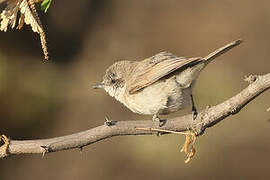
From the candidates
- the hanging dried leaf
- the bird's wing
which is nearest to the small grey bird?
the bird's wing

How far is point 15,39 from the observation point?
35.6ft

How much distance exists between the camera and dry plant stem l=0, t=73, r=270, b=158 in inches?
140

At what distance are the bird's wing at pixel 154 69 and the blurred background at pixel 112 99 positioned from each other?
159 inches

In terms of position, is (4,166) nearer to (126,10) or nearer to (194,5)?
(126,10)

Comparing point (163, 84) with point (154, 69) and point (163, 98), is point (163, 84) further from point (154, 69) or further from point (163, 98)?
point (154, 69)

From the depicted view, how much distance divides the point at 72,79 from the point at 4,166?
218 centimetres

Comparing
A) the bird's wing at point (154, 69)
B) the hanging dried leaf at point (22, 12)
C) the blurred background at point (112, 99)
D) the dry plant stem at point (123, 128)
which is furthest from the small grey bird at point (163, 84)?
the blurred background at point (112, 99)

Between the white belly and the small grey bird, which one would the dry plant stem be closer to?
the small grey bird

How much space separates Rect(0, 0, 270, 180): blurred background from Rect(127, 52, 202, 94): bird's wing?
4.03m

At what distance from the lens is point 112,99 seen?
1107 cm

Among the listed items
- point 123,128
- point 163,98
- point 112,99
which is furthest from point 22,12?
point 112,99

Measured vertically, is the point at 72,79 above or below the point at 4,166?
above

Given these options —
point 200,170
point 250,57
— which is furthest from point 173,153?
point 250,57

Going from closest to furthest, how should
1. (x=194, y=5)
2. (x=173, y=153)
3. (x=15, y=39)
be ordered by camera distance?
(x=173, y=153) < (x=15, y=39) < (x=194, y=5)
